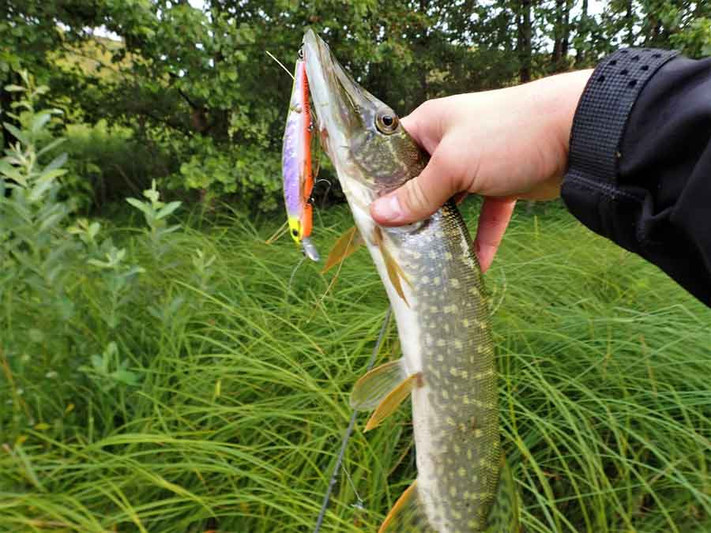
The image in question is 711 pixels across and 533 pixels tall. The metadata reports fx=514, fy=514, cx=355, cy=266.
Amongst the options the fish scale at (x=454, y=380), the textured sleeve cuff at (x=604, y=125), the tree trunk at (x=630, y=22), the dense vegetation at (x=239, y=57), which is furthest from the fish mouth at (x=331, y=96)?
the tree trunk at (x=630, y=22)

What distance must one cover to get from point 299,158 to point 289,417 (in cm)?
82

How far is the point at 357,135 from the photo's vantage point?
1.01m

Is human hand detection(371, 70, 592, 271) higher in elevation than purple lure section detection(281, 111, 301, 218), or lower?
lower

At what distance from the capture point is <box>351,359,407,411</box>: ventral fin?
1030 millimetres

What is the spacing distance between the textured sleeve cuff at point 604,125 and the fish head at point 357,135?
1.02ft

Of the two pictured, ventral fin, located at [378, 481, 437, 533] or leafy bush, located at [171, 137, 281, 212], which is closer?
ventral fin, located at [378, 481, 437, 533]

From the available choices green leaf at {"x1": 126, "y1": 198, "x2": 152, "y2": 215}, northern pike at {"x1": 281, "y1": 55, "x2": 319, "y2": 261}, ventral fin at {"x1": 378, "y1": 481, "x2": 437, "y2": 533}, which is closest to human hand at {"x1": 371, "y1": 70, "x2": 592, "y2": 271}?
northern pike at {"x1": 281, "y1": 55, "x2": 319, "y2": 261}

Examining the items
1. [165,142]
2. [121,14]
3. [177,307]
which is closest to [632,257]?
[177,307]

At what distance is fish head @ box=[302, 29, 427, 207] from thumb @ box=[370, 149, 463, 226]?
0.15 ft

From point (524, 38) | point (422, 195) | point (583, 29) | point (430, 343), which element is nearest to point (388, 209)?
point (422, 195)

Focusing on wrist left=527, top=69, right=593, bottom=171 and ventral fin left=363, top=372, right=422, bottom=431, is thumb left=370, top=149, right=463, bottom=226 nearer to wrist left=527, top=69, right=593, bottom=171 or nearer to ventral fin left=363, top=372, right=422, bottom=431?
wrist left=527, top=69, right=593, bottom=171

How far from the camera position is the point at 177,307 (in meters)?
1.68

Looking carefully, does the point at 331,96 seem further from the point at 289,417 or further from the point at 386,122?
the point at 289,417

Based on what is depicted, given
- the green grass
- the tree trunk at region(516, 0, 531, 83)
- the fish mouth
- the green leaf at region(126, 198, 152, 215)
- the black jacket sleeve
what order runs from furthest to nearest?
the tree trunk at region(516, 0, 531, 83) → the green leaf at region(126, 198, 152, 215) → the green grass → the fish mouth → the black jacket sleeve
